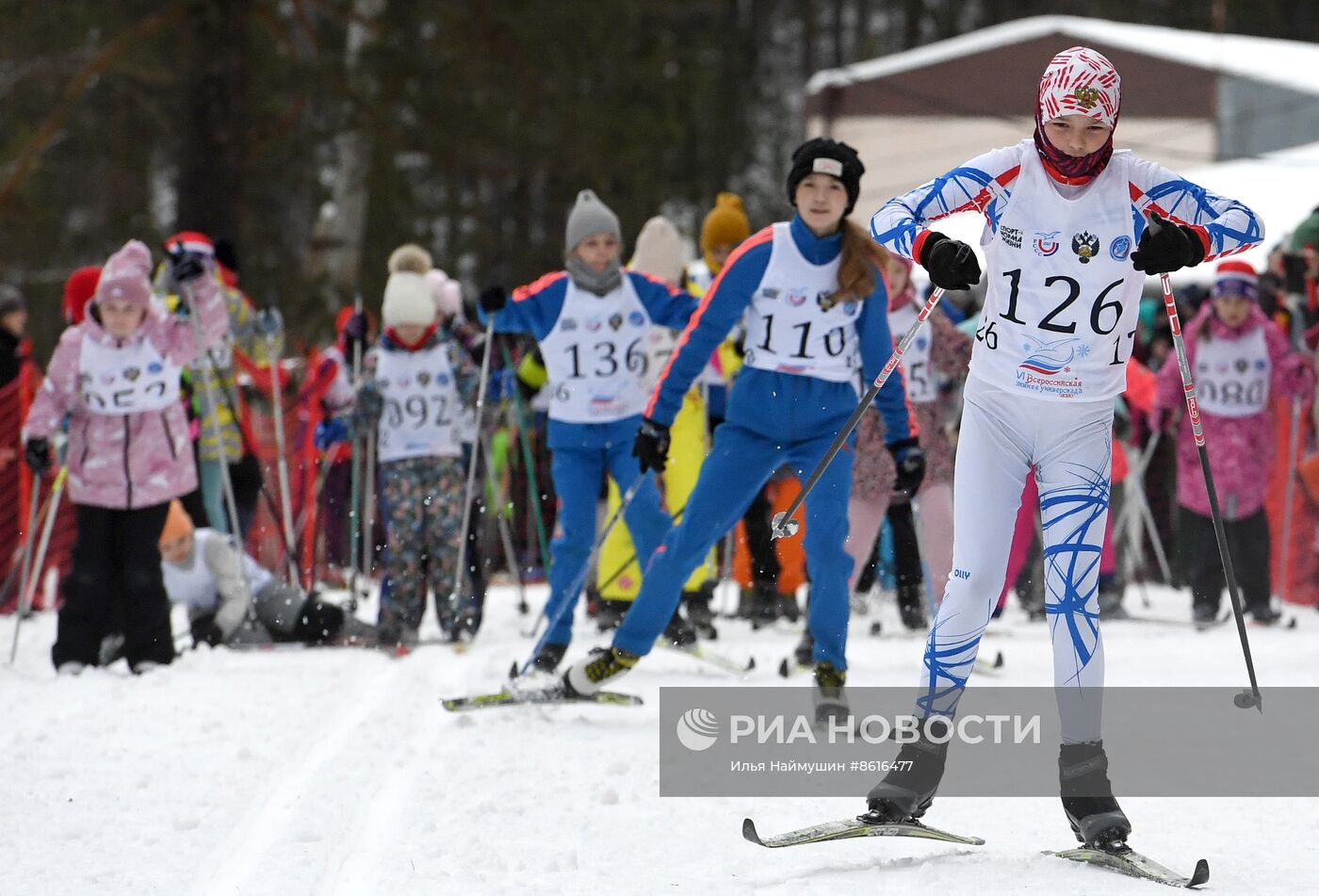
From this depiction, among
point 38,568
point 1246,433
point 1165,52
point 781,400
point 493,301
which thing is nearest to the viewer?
point 781,400

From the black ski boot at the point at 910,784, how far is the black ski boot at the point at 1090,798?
0.28 meters

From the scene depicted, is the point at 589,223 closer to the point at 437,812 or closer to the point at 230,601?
the point at 230,601

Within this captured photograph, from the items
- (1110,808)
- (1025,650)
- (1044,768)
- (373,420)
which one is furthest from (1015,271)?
(373,420)

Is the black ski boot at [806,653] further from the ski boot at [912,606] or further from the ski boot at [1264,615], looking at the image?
the ski boot at [1264,615]

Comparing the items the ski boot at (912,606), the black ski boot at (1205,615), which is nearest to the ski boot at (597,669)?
the ski boot at (912,606)

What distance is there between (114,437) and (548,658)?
2.21 metres

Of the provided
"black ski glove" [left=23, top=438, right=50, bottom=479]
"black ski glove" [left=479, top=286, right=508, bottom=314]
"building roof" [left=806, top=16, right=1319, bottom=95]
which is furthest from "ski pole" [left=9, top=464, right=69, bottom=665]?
"building roof" [left=806, top=16, right=1319, bottom=95]

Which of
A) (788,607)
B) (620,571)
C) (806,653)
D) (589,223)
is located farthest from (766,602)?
(589,223)

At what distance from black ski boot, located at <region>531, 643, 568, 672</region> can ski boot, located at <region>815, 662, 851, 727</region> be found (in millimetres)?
1190

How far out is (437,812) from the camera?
4.56 metres

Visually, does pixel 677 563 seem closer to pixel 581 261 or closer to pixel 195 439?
pixel 581 261

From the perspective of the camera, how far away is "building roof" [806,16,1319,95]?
843 inches

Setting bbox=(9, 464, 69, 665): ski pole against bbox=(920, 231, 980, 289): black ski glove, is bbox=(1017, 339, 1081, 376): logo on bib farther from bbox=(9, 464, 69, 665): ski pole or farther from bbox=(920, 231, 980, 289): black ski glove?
bbox=(9, 464, 69, 665): ski pole

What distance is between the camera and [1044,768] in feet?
17.4
